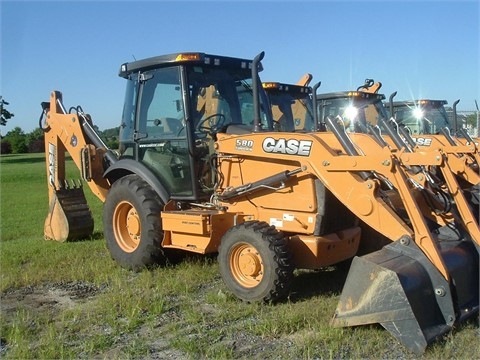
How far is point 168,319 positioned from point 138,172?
2.20 meters

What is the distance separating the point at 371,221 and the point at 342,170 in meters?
0.51

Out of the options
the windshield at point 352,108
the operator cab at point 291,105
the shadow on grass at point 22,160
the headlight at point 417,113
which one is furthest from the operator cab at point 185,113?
the shadow on grass at point 22,160

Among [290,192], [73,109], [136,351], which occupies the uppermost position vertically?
[73,109]

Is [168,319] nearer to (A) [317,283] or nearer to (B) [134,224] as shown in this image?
(A) [317,283]

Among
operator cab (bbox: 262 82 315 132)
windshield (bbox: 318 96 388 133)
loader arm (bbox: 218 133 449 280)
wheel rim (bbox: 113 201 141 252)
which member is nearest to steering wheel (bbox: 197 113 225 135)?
loader arm (bbox: 218 133 449 280)

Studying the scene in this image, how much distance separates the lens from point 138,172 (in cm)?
665

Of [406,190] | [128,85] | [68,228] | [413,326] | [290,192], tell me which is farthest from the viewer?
[68,228]

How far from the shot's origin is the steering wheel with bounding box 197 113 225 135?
6.33m

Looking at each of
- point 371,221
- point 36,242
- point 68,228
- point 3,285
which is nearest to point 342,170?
point 371,221

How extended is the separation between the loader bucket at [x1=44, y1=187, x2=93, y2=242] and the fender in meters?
1.59

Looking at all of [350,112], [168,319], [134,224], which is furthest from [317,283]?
[350,112]

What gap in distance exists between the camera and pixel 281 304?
17.3ft

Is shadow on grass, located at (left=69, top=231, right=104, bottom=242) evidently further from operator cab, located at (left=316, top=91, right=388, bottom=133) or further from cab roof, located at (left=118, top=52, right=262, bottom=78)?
operator cab, located at (left=316, top=91, right=388, bottom=133)

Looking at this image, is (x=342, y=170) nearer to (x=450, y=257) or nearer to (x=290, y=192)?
(x=290, y=192)
